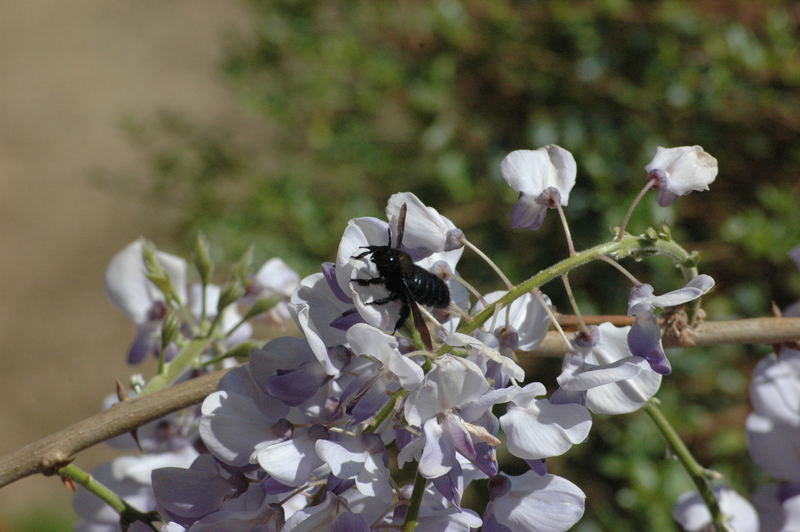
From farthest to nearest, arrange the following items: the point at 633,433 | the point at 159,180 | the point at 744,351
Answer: the point at 159,180 → the point at 744,351 → the point at 633,433

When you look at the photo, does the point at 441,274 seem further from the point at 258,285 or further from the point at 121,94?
the point at 121,94

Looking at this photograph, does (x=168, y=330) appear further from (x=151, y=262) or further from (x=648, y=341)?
(x=648, y=341)

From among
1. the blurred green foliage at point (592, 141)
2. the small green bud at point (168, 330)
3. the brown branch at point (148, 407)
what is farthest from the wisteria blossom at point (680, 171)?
the blurred green foliage at point (592, 141)

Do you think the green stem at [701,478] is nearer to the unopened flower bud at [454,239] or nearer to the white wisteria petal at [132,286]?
the unopened flower bud at [454,239]

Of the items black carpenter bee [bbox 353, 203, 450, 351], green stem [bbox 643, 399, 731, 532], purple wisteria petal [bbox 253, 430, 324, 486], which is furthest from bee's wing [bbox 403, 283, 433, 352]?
green stem [bbox 643, 399, 731, 532]

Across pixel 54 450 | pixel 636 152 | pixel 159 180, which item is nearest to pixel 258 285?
pixel 54 450

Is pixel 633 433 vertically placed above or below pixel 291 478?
below

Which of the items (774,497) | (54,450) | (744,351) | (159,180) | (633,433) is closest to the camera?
(54,450)
